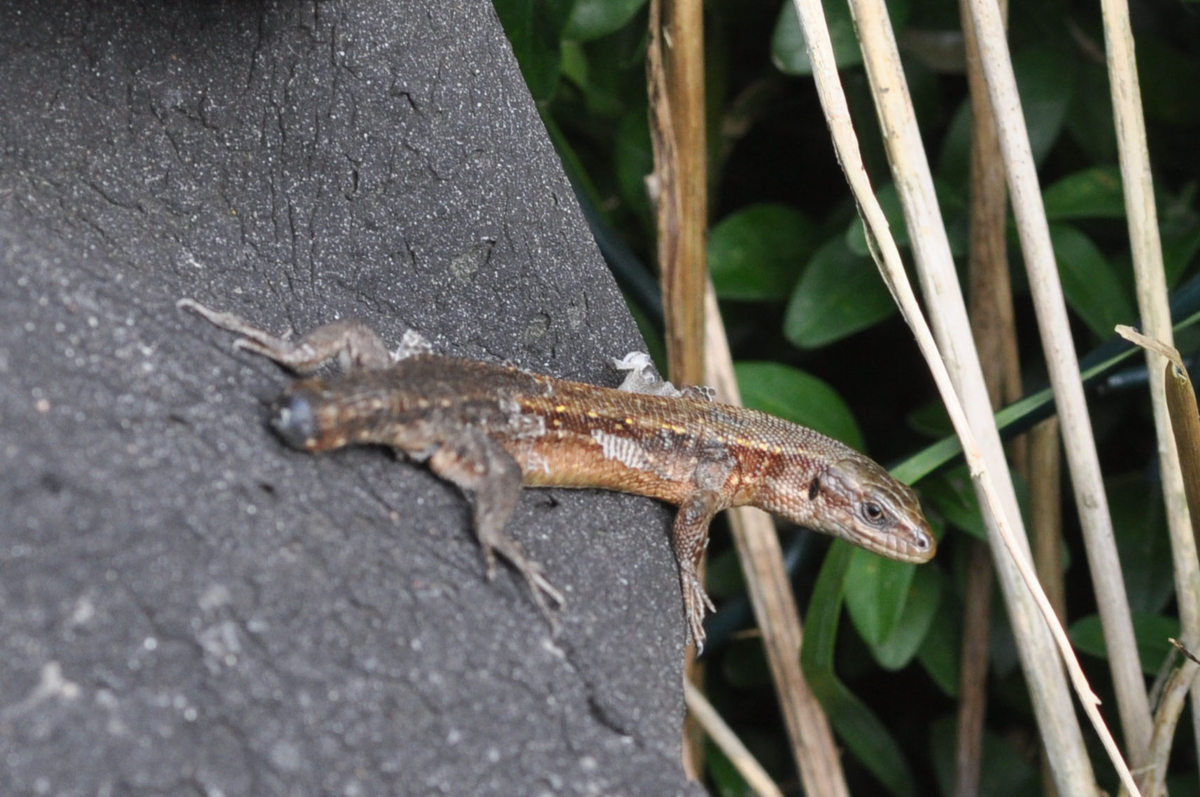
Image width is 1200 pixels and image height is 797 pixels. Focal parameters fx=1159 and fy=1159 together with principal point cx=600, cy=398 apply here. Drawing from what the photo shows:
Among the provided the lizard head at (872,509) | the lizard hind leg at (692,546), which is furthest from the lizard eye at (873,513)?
the lizard hind leg at (692,546)

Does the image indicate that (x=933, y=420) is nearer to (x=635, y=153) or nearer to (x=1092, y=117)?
(x=1092, y=117)

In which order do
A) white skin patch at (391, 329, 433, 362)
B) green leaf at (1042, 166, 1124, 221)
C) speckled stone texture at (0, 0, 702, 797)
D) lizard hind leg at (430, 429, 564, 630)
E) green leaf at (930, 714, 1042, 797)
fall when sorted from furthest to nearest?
green leaf at (930, 714, 1042, 797)
green leaf at (1042, 166, 1124, 221)
white skin patch at (391, 329, 433, 362)
lizard hind leg at (430, 429, 564, 630)
speckled stone texture at (0, 0, 702, 797)

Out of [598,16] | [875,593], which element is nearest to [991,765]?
[875,593]

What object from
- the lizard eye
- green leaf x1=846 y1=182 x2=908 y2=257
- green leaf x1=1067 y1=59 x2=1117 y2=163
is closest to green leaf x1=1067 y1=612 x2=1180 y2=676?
the lizard eye

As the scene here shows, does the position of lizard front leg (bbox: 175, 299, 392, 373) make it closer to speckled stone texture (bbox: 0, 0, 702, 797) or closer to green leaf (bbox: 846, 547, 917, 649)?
speckled stone texture (bbox: 0, 0, 702, 797)

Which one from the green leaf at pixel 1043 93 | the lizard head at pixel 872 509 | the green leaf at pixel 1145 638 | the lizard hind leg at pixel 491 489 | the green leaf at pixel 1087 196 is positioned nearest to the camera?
the lizard hind leg at pixel 491 489

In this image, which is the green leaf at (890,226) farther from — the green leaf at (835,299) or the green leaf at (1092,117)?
the green leaf at (1092,117)

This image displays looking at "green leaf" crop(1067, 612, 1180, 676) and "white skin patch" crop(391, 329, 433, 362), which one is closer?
"white skin patch" crop(391, 329, 433, 362)
